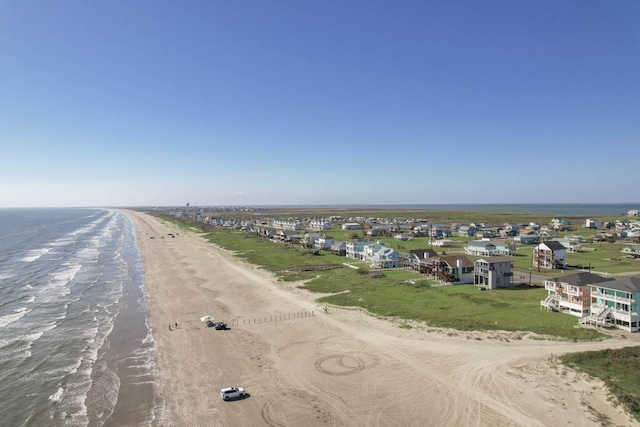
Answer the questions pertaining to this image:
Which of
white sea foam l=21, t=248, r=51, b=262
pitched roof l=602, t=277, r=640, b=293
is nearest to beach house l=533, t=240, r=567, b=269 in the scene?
pitched roof l=602, t=277, r=640, b=293

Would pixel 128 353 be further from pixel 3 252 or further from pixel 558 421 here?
pixel 3 252

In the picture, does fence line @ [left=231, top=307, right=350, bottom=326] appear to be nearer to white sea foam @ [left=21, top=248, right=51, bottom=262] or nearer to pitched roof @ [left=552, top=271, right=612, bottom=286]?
pitched roof @ [left=552, top=271, right=612, bottom=286]

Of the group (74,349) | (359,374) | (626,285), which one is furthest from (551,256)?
(74,349)

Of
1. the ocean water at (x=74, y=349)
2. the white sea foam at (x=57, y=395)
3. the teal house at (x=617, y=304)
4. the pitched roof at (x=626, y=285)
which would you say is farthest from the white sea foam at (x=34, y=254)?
the pitched roof at (x=626, y=285)

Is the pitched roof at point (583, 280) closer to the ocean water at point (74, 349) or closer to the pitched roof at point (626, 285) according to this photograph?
the pitched roof at point (626, 285)

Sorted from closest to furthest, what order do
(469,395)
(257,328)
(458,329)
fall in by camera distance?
1. (469,395)
2. (458,329)
3. (257,328)

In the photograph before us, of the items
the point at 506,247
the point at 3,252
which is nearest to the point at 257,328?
the point at 506,247

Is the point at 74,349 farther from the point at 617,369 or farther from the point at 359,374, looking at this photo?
the point at 617,369

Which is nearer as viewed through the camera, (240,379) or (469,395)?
(469,395)
